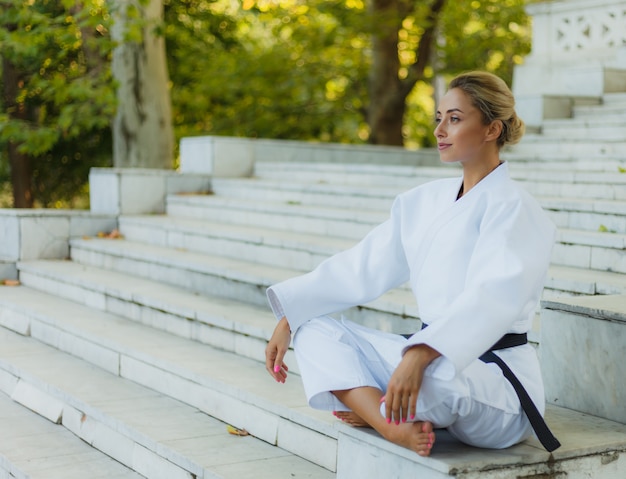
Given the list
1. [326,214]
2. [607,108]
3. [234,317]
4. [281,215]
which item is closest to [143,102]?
[281,215]

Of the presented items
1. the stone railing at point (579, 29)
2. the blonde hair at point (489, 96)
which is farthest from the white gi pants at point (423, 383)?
the stone railing at point (579, 29)

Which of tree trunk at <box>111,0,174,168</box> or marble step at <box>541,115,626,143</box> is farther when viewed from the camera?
tree trunk at <box>111,0,174,168</box>

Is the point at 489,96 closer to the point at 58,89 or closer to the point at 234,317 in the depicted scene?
the point at 234,317

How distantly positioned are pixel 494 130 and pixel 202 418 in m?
2.34

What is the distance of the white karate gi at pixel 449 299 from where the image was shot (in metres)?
2.82

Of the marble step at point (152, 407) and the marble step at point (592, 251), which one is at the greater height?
the marble step at point (592, 251)

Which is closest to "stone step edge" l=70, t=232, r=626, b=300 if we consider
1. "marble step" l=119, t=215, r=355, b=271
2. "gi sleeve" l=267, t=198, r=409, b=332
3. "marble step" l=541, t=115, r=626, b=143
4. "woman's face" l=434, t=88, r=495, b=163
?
"marble step" l=119, t=215, r=355, b=271

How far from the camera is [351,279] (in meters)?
3.46

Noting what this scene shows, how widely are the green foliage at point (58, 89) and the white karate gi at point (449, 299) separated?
769cm

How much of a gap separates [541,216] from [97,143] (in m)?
12.8

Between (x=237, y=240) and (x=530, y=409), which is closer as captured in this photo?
(x=530, y=409)

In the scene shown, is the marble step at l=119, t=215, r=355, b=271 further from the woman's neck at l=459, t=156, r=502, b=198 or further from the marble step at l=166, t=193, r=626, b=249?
the woman's neck at l=459, t=156, r=502, b=198

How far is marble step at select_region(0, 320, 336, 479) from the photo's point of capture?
160 inches

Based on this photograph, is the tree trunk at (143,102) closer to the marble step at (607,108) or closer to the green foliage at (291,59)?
the green foliage at (291,59)
